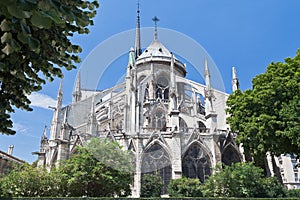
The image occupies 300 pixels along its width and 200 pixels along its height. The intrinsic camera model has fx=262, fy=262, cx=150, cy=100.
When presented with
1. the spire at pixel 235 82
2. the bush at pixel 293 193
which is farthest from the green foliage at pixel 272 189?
the spire at pixel 235 82

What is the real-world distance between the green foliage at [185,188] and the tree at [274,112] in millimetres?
4875

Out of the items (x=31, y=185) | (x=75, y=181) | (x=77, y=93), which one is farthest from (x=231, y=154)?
(x=77, y=93)

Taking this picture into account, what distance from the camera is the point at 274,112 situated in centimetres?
1827

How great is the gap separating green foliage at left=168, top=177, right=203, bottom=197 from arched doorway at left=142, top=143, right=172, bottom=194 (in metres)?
3.61

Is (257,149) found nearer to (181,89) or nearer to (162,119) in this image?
(162,119)

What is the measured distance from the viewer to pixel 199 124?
1243 inches

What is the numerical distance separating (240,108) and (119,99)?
60.1 ft

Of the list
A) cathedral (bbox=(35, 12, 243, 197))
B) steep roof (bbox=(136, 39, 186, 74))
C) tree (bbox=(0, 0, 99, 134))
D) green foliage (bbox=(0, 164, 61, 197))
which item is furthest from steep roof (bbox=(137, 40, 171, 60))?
tree (bbox=(0, 0, 99, 134))

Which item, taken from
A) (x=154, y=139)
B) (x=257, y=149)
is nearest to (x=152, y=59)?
(x=154, y=139)

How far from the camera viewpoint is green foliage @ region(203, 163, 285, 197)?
59.0ft

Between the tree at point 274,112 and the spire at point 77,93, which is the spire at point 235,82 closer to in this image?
the tree at point 274,112

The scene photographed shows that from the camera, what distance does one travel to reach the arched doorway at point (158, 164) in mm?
22938

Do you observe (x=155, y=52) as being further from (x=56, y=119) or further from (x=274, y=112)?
(x=274, y=112)

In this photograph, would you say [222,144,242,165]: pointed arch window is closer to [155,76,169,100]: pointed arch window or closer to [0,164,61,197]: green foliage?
[155,76,169,100]: pointed arch window
